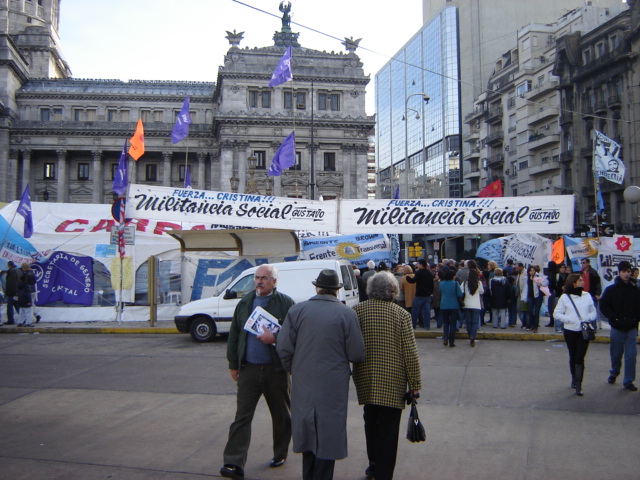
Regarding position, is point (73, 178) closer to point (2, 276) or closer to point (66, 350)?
point (2, 276)

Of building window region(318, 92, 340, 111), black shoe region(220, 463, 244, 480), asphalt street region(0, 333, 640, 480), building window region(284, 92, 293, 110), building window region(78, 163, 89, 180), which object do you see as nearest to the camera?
black shoe region(220, 463, 244, 480)

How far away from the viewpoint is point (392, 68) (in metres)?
110

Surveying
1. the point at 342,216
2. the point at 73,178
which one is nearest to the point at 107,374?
the point at 342,216

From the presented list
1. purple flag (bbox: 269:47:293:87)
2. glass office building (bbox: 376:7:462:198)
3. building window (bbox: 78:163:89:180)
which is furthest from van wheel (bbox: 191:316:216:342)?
building window (bbox: 78:163:89:180)

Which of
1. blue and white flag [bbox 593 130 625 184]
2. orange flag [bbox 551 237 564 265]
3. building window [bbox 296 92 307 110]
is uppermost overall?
building window [bbox 296 92 307 110]

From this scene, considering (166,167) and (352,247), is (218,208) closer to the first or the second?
(352,247)

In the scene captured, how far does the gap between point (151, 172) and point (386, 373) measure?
234 feet

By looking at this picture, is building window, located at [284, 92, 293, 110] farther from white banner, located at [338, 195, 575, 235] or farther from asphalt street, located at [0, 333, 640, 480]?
asphalt street, located at [0, 333, 640, 480]

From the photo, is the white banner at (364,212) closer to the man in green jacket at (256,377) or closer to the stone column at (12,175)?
the man in green jacket at (256,377)

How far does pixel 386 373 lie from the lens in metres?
4.68

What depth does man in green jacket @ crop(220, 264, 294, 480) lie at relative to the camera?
5246mm

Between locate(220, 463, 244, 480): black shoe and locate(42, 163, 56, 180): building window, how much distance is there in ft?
237

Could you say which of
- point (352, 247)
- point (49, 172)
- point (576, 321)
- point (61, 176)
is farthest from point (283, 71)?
point (49, 172)

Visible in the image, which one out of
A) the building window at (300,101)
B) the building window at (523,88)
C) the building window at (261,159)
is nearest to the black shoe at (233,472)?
the building window at (523,88)
